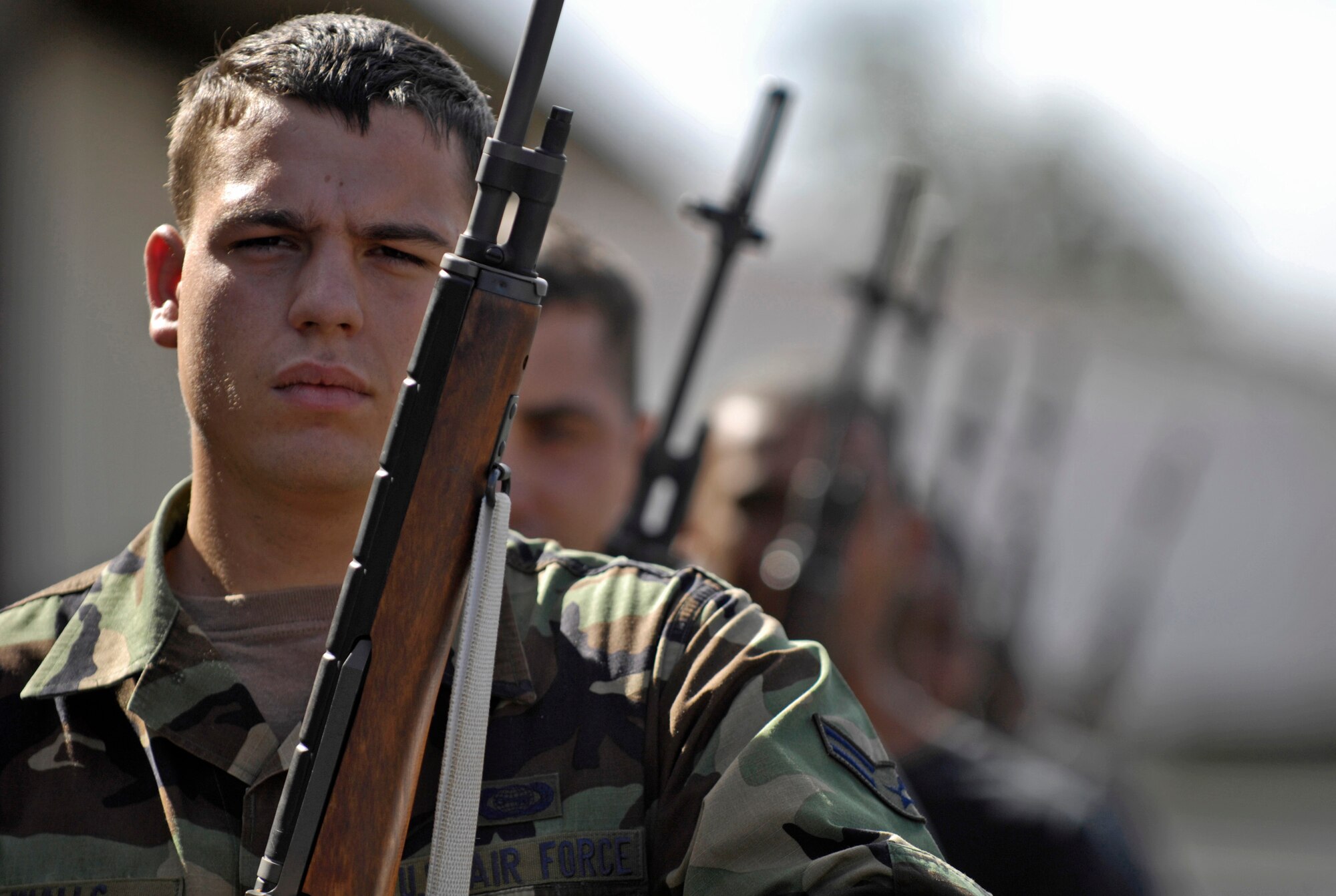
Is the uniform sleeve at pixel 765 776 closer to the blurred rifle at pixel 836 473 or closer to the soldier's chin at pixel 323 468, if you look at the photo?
the soldier's chin at pixel 323 468

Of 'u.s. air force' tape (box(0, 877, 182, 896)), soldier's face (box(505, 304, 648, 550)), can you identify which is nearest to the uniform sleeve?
'u.s. air force' tape (box(0, 877, 182, 896))

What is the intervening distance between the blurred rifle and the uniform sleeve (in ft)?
8.46

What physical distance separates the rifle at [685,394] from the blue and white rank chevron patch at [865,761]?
1.65 metres

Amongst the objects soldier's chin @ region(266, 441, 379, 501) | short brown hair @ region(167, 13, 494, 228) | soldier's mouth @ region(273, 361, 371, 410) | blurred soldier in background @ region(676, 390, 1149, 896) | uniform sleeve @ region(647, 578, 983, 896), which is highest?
short brown hair @ region(167, 13, 494, 228)

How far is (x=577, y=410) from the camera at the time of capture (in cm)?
348

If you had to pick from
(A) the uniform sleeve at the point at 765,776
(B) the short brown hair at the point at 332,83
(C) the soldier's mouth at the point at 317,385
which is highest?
(B) the short brown hair at the point at 332,83

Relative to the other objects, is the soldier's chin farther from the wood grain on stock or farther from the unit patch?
the unit patch

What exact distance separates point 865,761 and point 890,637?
13.1 ft

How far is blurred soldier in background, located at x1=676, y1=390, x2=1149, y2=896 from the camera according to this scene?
12.2ft

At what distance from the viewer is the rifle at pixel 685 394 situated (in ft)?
11.2

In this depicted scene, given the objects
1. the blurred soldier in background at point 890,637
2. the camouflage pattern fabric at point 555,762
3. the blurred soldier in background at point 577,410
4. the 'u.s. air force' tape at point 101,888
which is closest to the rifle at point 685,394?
the blurred soldier in background at point 577,410

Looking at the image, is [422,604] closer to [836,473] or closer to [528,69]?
[528,69]

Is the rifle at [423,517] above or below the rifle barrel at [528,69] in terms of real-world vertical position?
below

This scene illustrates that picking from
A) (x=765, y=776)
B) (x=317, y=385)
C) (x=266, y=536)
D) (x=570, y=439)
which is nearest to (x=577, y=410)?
(x=570, y=439)
